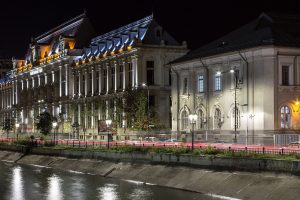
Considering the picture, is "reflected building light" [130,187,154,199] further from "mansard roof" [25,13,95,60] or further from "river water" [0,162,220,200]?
"mansard roof" [25,13,95,60]

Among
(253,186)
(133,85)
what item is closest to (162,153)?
(253,186)

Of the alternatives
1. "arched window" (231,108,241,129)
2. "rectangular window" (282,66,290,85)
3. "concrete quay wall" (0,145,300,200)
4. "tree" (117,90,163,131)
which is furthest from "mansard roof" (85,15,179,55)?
"concrete quay wall" (0,145,300,200)

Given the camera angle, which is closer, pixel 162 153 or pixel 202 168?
pixel 202 168

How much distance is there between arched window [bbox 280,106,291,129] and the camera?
252 feet

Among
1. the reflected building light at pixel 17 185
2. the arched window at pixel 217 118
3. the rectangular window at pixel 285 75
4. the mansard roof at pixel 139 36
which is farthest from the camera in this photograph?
the mansard roof at pixel 139 36

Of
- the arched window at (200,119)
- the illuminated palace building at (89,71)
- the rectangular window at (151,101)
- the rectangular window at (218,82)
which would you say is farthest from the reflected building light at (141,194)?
the rectangular window at (151,101)

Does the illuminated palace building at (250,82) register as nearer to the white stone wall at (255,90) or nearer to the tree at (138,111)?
the white stone wall at (255,90)

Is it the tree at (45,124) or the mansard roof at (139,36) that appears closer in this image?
the mansard roof at (139,36)

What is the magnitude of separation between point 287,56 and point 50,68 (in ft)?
278

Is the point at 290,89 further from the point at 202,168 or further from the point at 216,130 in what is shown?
the point at 202,168

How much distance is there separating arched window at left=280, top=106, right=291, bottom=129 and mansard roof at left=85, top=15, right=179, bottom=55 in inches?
1657

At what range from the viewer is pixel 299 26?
82938mm

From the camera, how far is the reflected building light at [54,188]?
5200cm

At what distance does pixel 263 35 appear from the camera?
78.8 m
